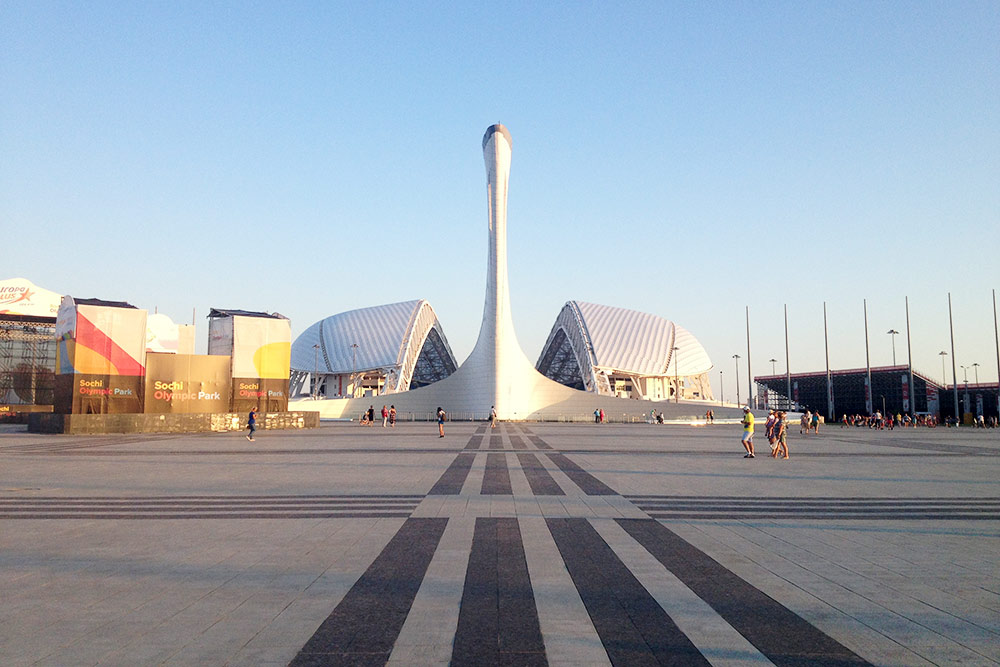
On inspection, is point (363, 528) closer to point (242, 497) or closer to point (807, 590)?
point (242, 497)

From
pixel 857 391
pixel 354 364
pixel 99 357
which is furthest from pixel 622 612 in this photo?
pixel 857 391

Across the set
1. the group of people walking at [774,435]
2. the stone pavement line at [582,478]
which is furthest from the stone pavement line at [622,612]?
the group of people walking at [774,435]

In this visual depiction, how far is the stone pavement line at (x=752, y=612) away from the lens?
12.8ft

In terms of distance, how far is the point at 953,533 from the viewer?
7.77m

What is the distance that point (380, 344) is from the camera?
265ft

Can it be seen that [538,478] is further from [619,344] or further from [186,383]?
[619,344]

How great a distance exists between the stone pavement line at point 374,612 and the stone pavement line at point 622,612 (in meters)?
1.27

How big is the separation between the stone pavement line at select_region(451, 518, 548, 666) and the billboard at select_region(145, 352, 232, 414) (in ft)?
93.3

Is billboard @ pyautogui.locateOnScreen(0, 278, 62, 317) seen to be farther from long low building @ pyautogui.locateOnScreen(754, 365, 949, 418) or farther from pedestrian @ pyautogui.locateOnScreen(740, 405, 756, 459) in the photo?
long low building @ pyautogui.locateOnScreen(754, 365, 949, 418)

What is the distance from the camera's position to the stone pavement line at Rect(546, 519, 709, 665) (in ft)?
12.8

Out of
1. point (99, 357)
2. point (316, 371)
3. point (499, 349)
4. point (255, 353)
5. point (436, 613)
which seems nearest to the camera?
point (436, 613)

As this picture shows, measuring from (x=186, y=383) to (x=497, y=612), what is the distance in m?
30.9

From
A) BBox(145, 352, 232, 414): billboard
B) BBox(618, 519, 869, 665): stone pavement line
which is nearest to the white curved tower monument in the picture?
BBox(145, 352, 232, 414): billboard

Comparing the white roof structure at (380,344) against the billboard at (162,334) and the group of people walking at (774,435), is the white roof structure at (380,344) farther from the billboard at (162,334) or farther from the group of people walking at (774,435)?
the group of people walking at (774,435)
